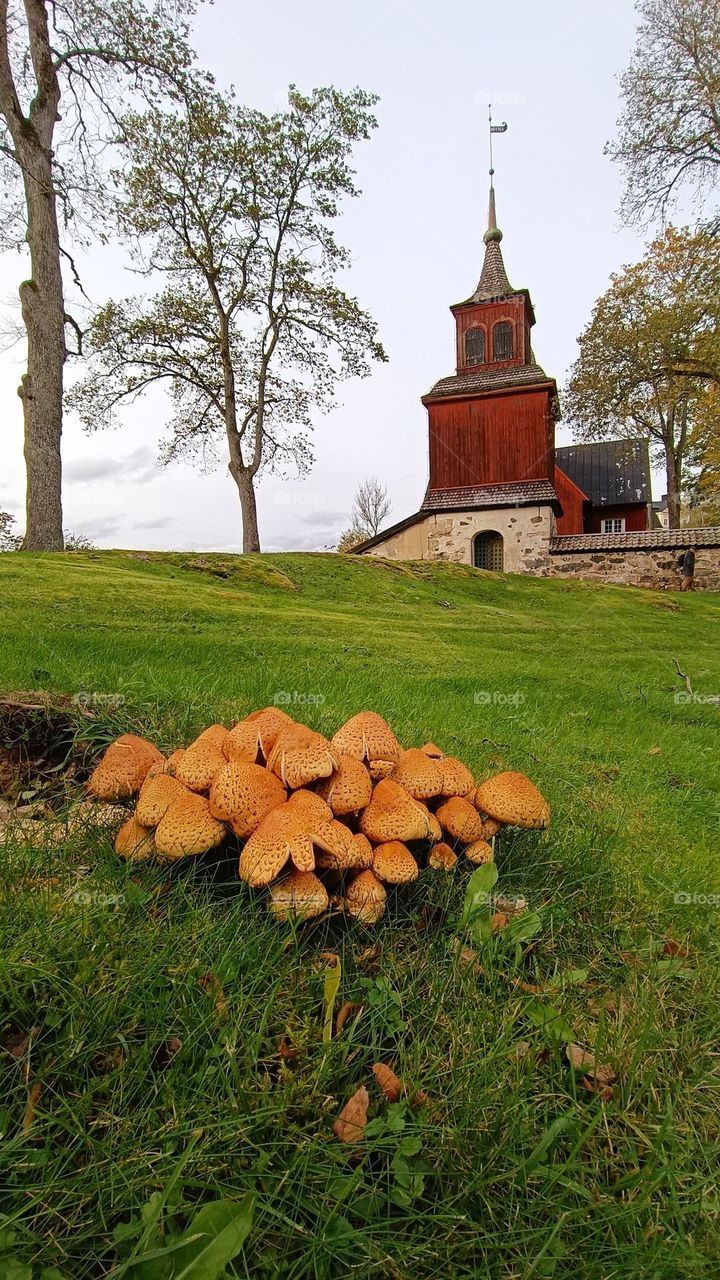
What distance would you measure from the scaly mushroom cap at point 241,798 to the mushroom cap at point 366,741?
1.13 ft

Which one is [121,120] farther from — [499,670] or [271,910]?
[271,910]

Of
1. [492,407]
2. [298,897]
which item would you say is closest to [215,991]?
[298,897]

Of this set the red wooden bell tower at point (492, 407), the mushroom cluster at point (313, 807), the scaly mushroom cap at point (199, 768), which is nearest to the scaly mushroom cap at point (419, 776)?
the mushroom cluster at point (313, 807)

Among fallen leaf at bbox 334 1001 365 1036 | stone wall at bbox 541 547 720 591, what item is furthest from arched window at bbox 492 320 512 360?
fallen leaf at bbox 334 1001 365 1036

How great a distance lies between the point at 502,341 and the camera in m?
29.4

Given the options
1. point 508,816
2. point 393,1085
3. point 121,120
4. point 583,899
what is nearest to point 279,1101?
point 393,1085

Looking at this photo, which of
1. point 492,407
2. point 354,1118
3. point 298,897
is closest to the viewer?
point 354,1118

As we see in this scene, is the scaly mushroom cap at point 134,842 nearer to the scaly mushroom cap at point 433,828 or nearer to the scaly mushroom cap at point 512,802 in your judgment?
the scaly mushroom cap at point 433,828

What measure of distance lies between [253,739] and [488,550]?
27337mm

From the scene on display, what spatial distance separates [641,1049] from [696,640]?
46.5ft

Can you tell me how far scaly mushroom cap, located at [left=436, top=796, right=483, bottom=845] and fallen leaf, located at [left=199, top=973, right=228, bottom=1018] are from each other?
2.94 ft

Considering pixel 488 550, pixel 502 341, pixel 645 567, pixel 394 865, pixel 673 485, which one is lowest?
pixel 394 865

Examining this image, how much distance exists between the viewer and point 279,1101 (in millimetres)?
1353

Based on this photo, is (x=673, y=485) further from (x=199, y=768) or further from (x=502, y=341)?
(x=199, y=768)
